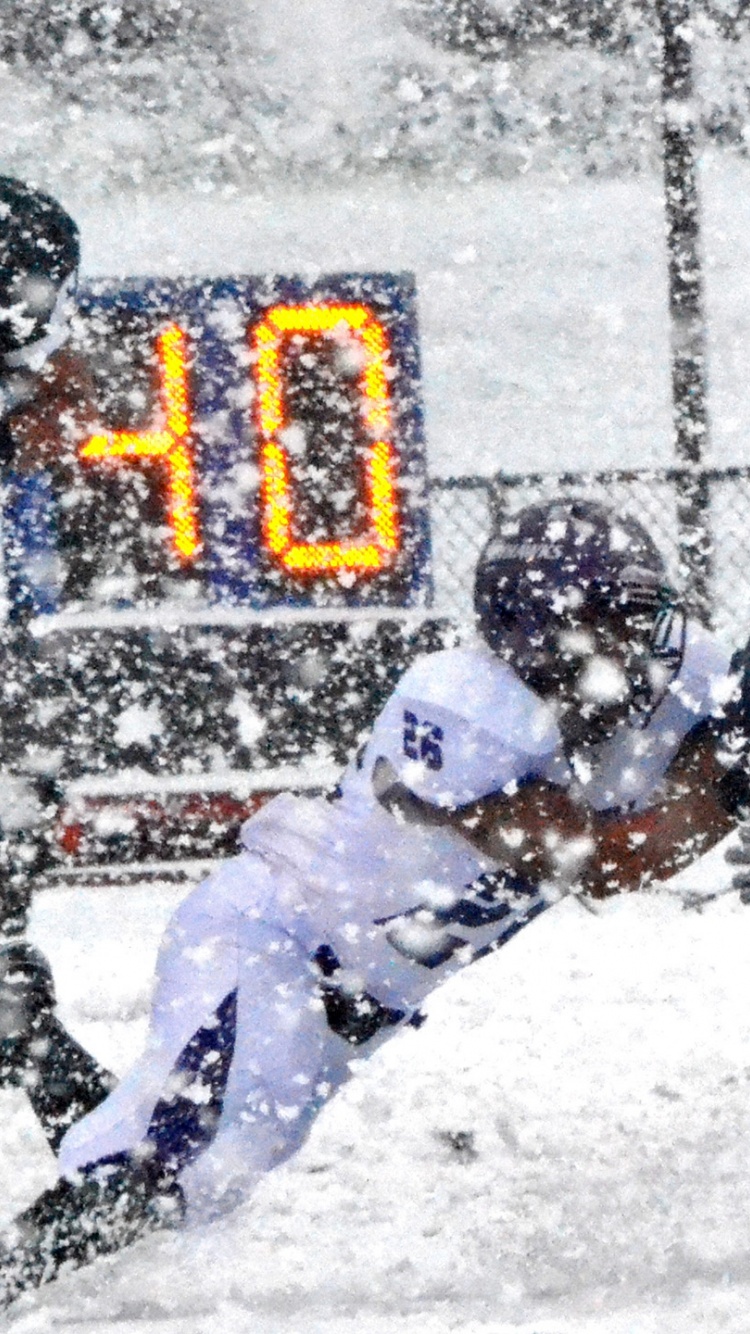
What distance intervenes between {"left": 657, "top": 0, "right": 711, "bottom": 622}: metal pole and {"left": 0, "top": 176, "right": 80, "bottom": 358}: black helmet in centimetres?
423

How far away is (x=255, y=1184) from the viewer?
2.32 m

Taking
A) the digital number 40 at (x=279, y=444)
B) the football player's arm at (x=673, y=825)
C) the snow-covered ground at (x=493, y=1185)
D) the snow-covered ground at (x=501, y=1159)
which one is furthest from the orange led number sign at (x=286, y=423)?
the football player's arm at (x=673, y=825)

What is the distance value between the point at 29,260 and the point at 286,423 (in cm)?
280

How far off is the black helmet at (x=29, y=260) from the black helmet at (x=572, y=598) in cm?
86

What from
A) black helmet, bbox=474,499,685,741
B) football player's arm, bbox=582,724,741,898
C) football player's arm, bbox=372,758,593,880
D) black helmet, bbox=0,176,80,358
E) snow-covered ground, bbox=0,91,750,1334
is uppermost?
black helmet, bbox=0,176,80,358

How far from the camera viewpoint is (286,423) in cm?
536

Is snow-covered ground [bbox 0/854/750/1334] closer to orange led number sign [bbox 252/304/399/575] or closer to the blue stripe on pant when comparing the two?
the blue stripe on pant

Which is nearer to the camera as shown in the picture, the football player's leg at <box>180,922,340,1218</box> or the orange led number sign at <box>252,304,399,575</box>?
the football player's leg at <box>180,922,340,1218</box>

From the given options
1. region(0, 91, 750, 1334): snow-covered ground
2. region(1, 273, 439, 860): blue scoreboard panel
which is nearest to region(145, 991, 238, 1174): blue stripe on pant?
region(0, 91, 750, 1334): snow-covered ground

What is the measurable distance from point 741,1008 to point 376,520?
201 cm

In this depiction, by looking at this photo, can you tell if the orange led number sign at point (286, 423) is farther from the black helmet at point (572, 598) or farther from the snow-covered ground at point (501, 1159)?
the black helmet at point (572, 598)

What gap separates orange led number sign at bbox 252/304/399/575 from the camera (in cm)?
520

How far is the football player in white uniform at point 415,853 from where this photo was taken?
7.23 feet

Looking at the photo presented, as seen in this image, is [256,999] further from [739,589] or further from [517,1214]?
[739,589]
